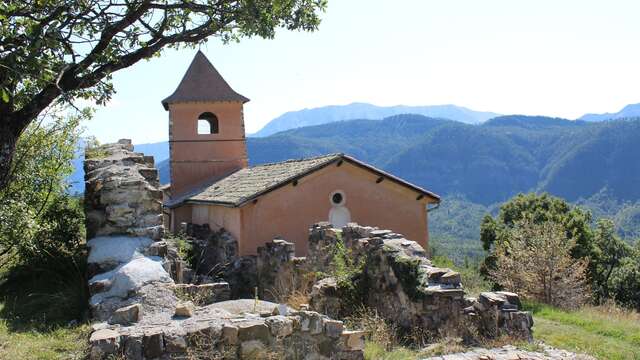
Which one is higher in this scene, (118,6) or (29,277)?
(118,6)

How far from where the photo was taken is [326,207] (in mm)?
19938

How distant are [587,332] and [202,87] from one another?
68.0 ft

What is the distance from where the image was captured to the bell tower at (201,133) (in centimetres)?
2692

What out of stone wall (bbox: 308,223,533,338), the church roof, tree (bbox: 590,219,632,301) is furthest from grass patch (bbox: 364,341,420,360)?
tree (bbox: 590,219,632,301)

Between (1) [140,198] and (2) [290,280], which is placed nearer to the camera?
(1) [140,198]

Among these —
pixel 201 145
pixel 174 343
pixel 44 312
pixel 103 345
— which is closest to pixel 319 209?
pixel 201 145

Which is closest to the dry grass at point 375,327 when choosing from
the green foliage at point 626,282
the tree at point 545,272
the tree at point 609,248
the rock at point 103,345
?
the rock at point 103,345

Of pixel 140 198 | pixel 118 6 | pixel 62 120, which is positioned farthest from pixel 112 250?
Result: pixel 62 120

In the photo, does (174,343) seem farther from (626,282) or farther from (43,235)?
(626,282)

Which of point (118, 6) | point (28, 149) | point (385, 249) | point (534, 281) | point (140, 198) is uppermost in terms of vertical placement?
point (118, 6)

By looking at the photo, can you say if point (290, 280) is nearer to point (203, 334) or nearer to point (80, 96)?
point (80, 96)

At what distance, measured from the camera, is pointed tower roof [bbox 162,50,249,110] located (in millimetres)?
26969

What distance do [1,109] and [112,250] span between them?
2.36 metres

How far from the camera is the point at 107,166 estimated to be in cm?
1013
